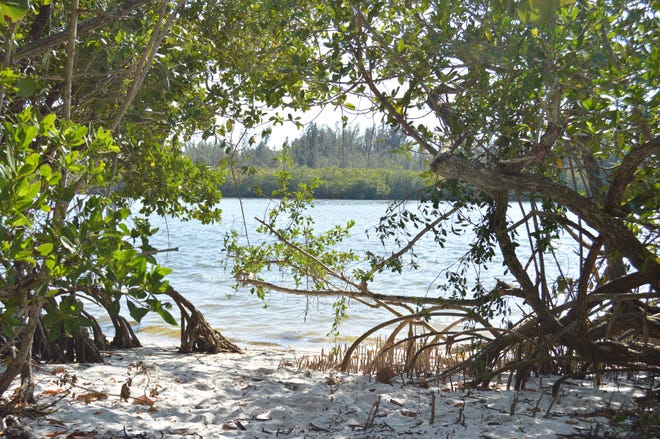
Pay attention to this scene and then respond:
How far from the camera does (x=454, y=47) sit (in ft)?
12.7

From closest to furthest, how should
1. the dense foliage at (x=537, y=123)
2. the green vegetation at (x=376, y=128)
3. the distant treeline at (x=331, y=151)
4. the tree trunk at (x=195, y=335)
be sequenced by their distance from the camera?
the green vegetation at (x=376, y=128)
the dense foliage at (x=537, y=123)
the distant treeline at (x=331, y=151)
the tree trunk at (x=195, y=335)

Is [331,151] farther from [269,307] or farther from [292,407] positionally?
[269,307]

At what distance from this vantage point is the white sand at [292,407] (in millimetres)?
3510

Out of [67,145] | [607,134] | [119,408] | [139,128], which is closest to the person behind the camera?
[67,145]

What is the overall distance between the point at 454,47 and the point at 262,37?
181 centimetres

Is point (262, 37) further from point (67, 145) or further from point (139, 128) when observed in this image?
point (67, 145)

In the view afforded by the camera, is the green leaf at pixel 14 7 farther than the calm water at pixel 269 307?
No

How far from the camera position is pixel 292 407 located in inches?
160

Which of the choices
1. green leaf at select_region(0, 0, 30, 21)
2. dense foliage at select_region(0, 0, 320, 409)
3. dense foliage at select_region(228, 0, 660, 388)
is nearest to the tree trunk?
dense foliage at select_region(0, 0, 320, 409)

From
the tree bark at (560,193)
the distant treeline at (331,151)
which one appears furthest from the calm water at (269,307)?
the tree bark at (560,193)

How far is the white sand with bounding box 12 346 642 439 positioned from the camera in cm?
351

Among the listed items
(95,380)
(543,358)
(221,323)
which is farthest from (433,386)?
(221,323)

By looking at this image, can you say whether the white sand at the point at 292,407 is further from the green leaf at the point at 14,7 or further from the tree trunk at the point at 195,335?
the green leaf at the point at 14,7

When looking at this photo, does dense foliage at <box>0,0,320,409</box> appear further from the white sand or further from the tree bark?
the tree bark
